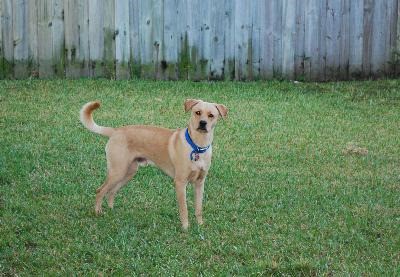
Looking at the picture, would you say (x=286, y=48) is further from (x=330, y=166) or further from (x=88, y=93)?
(x=330, y=166)

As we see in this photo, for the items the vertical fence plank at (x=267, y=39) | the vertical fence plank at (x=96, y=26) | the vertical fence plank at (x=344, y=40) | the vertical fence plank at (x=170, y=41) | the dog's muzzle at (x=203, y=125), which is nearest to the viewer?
the dog's muzzle at (x=203, y=125)

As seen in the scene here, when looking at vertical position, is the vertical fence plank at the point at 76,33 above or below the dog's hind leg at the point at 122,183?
above

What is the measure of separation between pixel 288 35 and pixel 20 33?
140 inches

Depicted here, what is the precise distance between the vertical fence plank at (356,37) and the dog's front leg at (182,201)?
652 cm

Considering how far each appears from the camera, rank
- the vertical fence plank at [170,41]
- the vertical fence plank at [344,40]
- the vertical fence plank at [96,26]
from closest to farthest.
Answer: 1. the vertical fence plank at [96,26]
2. the vertical fence plank at [170,41]
3. the vertical fence plank at [344,40]

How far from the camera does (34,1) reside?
37.2 ft

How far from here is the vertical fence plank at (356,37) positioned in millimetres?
11781

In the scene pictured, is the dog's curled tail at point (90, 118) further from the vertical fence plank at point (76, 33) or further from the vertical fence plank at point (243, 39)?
the vertical fence plank at point (243, 39)

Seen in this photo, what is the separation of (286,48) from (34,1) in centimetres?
340

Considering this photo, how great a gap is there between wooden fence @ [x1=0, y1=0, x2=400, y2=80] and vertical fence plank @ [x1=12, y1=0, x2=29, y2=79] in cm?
1

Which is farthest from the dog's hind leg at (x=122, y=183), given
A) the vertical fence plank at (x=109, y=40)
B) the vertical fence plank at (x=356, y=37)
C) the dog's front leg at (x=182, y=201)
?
the vertical fence plank at (x=356, y=37)

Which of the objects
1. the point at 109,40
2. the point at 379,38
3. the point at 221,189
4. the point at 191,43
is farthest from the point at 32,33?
the point at 221,189

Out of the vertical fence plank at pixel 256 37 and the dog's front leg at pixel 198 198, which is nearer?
the dog's front leg at pixel 198 198

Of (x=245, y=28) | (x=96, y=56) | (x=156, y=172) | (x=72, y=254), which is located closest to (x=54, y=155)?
(x=156, y=172)
